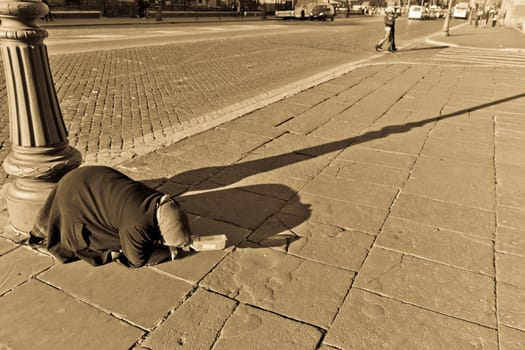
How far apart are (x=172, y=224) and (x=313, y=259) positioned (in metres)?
0.99

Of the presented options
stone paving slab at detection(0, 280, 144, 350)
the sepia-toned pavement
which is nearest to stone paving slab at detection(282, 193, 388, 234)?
the sepia-toned pavement

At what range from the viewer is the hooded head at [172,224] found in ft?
8.27

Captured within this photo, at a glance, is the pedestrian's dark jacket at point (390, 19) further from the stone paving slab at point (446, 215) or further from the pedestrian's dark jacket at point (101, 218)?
the pedestrian's dark jacket at point (101, 218)

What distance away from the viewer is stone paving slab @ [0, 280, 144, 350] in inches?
82.4

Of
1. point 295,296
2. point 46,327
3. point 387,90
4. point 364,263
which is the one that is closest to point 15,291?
point 46,327

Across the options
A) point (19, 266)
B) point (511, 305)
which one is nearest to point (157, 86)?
point (19, 266)

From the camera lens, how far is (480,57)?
13.6 m

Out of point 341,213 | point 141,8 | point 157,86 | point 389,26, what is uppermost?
Result: point 141,8

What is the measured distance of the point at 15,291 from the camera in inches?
97.0

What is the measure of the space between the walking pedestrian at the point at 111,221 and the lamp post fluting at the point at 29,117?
281mm

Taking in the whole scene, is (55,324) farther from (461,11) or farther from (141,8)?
(461,11)

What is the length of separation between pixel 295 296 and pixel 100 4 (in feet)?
104

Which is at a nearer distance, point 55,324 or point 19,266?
point 55,324

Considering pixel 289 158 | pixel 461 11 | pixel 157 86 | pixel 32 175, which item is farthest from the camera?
pixel 461 11
